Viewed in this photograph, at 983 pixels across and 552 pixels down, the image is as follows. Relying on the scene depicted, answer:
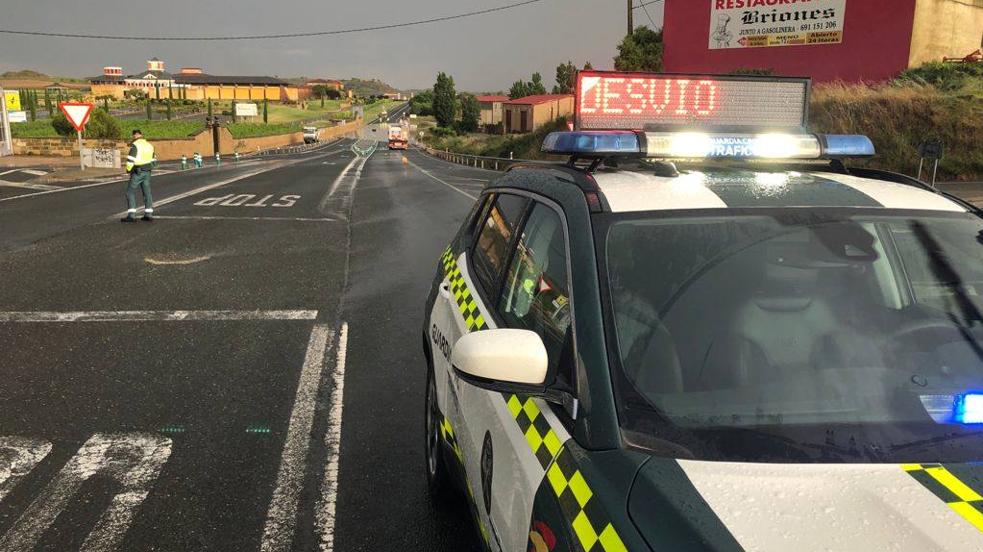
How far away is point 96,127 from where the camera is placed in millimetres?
46531

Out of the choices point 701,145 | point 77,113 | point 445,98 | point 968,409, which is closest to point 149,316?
point 701,145

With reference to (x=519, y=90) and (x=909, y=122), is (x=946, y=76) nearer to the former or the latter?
(x=909, y=122)

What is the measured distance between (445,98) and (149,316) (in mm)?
151005

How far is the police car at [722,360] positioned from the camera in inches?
60.9

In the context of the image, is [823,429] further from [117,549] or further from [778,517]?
[117,549]

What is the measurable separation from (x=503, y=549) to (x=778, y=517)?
2.95 feet

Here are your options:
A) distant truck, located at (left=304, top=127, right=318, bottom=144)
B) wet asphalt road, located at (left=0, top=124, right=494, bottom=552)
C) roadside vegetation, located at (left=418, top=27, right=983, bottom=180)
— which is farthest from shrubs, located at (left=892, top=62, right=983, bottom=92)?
distant truck, located at (left=304, top=127, right=318, bottom=144)

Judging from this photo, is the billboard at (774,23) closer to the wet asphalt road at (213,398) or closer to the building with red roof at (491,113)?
the wet asphalt road at (213,398)

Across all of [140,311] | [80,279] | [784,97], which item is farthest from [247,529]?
[80,279]

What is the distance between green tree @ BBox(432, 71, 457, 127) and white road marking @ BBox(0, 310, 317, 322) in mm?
147985

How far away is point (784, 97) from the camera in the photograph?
4.05m

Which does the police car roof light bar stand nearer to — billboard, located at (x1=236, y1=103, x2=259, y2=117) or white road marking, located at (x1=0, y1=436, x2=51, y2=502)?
white road marking, located at (x1=0, y1=436, x2=51, y2=502)

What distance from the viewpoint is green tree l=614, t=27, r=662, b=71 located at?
40469 millimetres

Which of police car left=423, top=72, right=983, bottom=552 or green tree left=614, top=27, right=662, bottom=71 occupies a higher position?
green tree left=614, top=27, right=662, bottom=71
